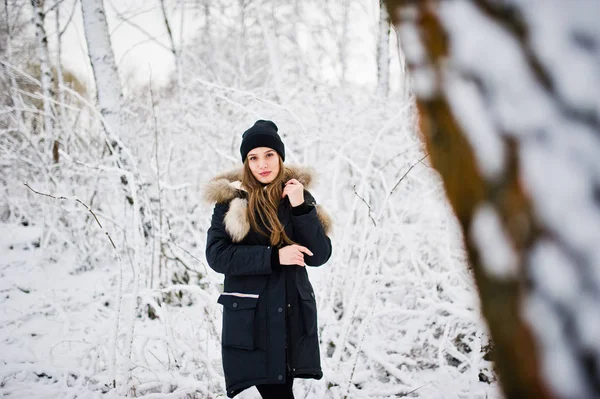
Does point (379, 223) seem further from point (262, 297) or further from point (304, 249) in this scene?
point (262, 297)

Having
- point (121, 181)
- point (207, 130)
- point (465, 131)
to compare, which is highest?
Answer: point (207, 130)


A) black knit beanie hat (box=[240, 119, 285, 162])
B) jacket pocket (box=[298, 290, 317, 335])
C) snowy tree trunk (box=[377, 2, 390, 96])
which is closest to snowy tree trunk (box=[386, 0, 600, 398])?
jacket pocket (box=[298, 290, 317, 335])

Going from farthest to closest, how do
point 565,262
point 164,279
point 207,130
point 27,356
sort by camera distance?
point 207,130
point 164,279
point 27,356
point 565,262

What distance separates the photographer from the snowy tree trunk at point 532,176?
0.33 meters

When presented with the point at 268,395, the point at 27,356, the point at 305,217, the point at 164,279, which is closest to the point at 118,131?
the point at 164,279

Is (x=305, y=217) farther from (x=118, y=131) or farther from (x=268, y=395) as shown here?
(x=118, y=131)

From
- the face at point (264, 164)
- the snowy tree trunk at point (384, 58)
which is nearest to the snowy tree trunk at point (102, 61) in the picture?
A: the face at point (264, 164)

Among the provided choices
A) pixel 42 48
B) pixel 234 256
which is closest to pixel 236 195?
pixel 234 256

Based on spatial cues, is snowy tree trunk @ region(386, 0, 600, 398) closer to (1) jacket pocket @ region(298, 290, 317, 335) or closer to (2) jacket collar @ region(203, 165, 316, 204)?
(1) jacket pocket @ region(298, 290, 317, 335)

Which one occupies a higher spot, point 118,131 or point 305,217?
point 118,131

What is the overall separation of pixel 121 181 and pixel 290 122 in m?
2.26

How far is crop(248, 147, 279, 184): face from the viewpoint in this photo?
71.3 inches

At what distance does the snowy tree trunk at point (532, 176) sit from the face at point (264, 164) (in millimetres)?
1442

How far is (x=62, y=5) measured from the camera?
512 cm
